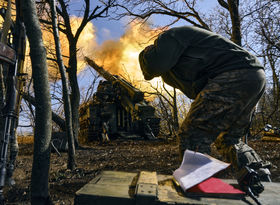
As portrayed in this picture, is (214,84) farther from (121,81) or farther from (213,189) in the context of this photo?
(121,81)

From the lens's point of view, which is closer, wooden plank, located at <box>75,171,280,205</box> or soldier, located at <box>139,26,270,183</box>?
wooden plank, located at <box>75,171,280,205</box>

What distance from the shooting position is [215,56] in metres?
2.63

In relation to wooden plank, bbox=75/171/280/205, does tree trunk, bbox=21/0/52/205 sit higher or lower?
higher

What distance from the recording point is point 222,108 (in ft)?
8.22

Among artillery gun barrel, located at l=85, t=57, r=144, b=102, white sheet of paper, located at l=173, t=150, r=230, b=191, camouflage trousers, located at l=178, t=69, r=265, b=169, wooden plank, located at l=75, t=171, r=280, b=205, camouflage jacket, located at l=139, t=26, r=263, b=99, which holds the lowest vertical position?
wooden plank, located at l=75, t=171, r=280, b=205

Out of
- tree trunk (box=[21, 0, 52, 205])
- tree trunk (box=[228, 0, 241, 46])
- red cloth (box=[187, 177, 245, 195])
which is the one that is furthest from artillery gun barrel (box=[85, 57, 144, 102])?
red cloth (box=[187, 177, 245, 195])

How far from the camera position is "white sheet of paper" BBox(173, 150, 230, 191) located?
5.47 ft

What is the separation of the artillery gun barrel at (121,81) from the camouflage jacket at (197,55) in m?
10.6

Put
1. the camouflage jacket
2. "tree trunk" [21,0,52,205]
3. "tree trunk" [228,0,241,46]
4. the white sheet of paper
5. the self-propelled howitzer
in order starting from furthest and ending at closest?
the self-propelled howitzer, "tree trunk" [228,0,241,46], the camouflage jacket, "tree trunk" [21,0,52,205], the white sheet of paper

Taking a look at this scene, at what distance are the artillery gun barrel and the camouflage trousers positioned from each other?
35.4ft

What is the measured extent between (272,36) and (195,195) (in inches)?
564

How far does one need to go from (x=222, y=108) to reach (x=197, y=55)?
0.69m

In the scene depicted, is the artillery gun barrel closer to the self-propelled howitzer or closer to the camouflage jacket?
the self-propelled howitzer

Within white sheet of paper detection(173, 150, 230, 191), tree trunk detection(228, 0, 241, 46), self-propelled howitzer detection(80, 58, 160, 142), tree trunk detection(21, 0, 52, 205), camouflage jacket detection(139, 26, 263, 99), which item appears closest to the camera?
white sheet of paper detection(173, 150, 230, 191)
